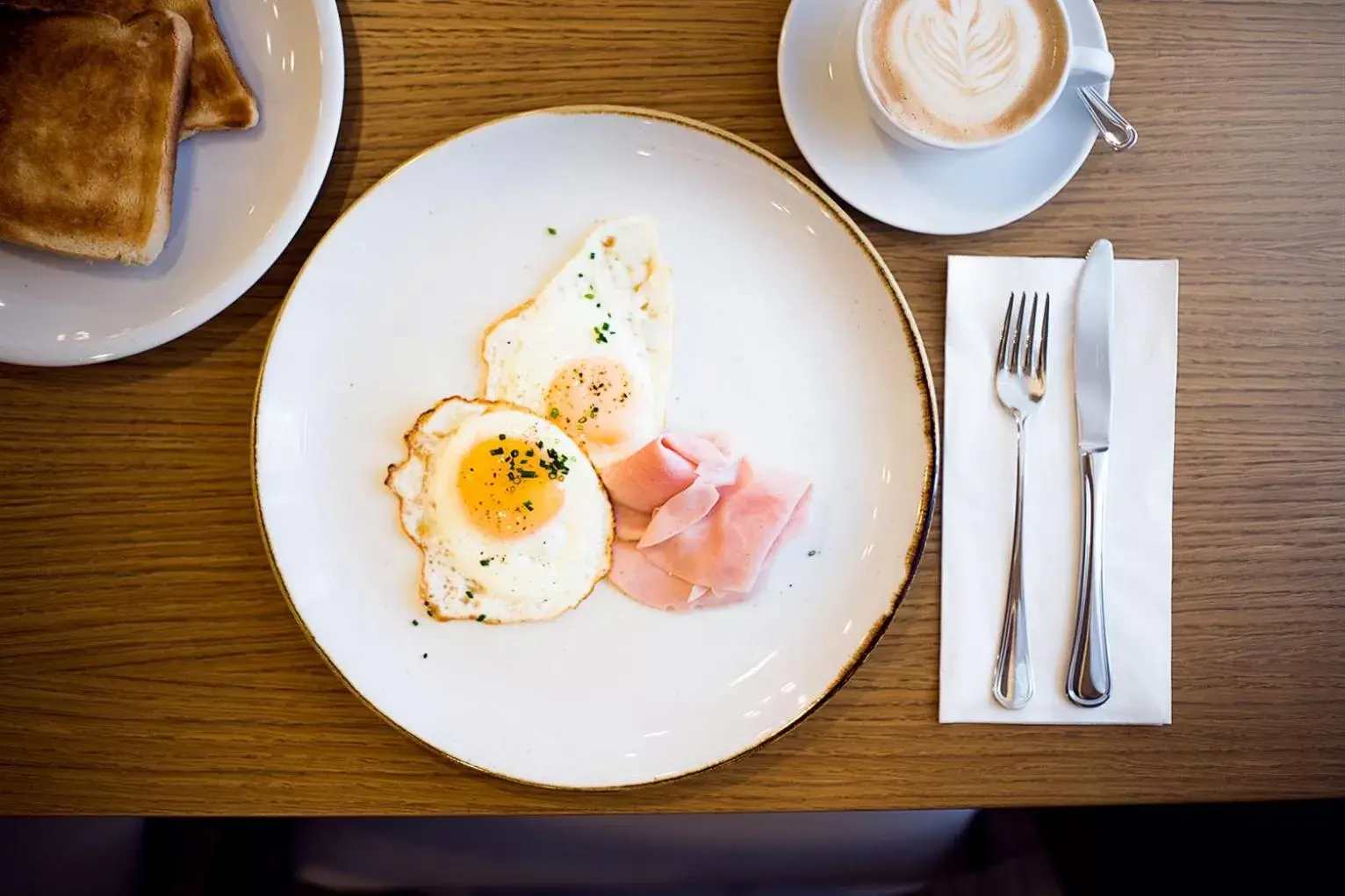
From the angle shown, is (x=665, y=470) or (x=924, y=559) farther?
(x=924, y=559)

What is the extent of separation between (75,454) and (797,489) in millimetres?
1099

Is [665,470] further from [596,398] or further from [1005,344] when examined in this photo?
[1005,344]

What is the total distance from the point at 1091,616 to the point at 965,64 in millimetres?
838

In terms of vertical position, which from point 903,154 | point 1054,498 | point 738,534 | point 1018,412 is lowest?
point 738,534

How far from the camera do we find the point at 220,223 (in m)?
1.32

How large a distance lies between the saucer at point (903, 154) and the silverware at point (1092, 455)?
0.16m

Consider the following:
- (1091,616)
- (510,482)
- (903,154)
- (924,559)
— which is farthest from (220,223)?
(1091,616)

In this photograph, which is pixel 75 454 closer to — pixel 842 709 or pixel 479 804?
pixel 479 804

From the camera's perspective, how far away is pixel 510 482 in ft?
4.34

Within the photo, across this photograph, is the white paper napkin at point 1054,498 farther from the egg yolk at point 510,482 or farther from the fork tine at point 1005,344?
the egg yolk at point 510,482

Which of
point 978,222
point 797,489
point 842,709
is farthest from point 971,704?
point 978,222

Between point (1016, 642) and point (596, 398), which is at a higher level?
A: point (596, 398)

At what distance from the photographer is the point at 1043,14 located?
4.16 feet

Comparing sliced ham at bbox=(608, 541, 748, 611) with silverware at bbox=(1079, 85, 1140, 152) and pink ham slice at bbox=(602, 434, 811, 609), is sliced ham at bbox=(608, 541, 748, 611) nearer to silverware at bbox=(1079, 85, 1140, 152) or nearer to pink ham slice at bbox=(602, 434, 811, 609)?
pink ham slice at bbox=(602, 434, 811, 609)
